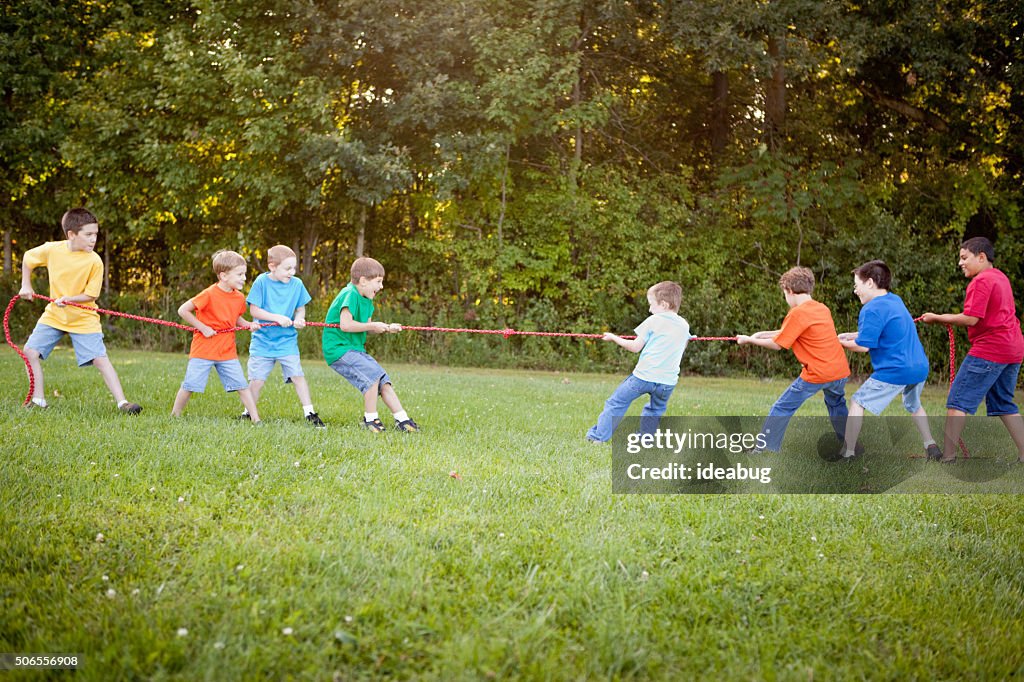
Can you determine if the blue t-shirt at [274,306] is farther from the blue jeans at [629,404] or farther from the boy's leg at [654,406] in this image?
the boy's leg at [654,406]

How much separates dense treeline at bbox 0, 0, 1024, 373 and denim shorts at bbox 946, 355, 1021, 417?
30.8ft

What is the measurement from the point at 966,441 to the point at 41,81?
20.4 meters

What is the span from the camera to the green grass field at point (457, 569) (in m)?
3.04

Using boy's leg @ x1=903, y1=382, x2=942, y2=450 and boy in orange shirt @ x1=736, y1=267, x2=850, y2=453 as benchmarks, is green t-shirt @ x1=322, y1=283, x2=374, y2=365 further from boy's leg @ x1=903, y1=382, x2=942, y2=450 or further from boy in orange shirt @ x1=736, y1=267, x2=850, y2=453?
boy's leg @ x1=903, y1=382, x2=942, y2=450

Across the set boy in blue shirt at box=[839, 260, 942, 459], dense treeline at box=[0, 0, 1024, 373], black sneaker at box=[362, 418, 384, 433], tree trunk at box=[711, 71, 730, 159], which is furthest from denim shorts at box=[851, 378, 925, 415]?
tree trunk at box=[711, 71, 730, 159]

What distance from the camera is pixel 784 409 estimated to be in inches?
266

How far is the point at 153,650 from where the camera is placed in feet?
9.59

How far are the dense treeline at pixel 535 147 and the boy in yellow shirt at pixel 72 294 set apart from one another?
8.50 metres

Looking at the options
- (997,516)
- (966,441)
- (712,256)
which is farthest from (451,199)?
(997,516)

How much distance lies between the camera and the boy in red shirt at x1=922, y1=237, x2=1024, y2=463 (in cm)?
666

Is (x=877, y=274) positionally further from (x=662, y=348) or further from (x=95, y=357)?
(x=95, y=357)

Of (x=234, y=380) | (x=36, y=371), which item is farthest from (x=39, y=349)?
(x=234, y=380)

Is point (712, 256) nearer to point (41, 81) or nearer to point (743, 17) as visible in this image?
point (743, 17)

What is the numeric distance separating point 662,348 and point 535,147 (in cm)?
1280
